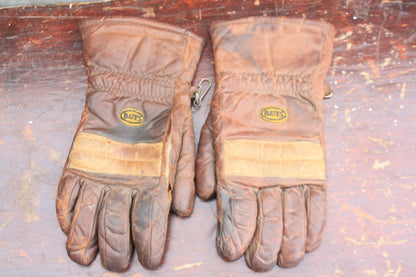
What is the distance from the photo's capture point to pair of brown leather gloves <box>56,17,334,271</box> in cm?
111

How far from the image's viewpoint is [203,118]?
136 centimetres

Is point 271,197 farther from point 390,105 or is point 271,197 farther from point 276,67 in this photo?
point 390,105

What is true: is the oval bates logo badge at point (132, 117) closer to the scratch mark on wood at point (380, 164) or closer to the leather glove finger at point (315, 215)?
the leather glove finger at point (315, 215)

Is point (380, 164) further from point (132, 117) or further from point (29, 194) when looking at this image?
point (29, 194)

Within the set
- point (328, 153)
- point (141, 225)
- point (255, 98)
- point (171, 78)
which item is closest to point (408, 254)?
point (328, 153)

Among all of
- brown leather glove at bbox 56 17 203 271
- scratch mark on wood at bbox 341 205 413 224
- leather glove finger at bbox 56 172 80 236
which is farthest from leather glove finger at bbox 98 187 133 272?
scratch mark on wood at bbox 341 205 413 224

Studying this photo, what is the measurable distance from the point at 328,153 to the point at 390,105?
32 centimetres

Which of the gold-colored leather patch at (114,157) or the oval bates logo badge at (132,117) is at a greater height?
the oval bates logo badge at (132,117)

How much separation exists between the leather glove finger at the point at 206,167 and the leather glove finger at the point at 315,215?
32cm

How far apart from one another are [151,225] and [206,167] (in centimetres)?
27

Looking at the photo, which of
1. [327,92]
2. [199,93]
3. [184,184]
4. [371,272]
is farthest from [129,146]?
[371,272]

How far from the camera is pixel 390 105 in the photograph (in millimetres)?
1360

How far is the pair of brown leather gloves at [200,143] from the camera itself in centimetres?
111

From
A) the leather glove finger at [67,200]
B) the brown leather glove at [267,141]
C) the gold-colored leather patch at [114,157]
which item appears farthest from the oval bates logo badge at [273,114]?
the leather glove finger at [67,200]
